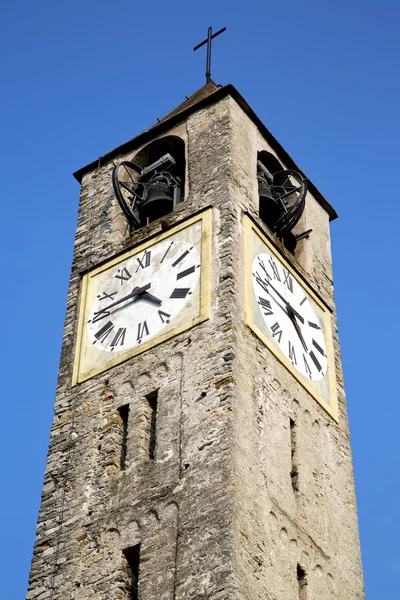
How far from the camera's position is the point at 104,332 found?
20250mm

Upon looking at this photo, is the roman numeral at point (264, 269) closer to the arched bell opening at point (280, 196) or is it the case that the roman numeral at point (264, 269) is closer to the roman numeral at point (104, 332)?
the arched bell opening at point (280, 196)

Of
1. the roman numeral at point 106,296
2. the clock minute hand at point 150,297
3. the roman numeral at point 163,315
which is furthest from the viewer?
the roman numeral at point 106,296

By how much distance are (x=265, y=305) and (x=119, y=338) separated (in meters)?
2.09

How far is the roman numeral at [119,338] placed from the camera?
19.8m

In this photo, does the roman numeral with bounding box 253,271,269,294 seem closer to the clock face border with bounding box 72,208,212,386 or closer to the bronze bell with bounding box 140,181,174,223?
the clock face border with bounding box 72,208,212,386

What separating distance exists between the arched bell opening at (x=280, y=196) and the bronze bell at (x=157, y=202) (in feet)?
4.60

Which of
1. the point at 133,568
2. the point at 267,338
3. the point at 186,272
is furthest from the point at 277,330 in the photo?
the point at 133,568

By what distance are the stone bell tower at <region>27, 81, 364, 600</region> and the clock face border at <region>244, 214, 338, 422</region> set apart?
4 cm

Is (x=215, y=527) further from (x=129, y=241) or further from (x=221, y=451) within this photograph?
(x=129, y=241)

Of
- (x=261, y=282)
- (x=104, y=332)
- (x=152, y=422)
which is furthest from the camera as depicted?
(x=104, y=332)

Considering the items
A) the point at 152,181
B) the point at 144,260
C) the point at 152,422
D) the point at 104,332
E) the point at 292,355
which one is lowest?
the point at 152,422

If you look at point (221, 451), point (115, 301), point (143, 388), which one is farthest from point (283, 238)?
point (221, 451)

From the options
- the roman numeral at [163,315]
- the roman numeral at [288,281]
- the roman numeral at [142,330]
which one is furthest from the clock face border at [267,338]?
the roman numeral at [142,330]

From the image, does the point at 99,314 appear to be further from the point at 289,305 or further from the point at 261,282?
the point at 289,305
